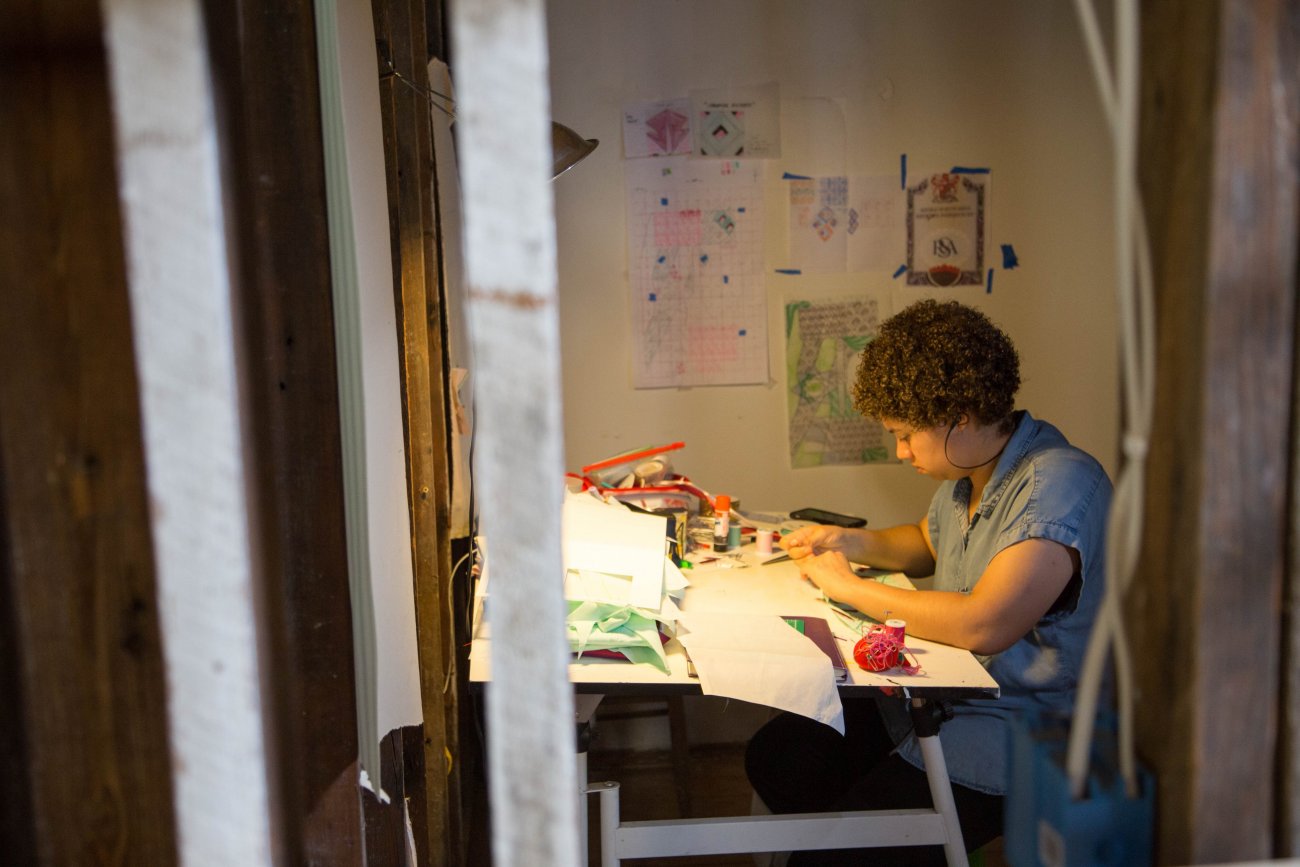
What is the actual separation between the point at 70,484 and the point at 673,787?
234cm

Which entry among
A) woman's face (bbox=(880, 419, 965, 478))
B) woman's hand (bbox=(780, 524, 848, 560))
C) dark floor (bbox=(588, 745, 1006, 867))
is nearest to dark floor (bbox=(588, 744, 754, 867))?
dark floor (bbox=(588, 745, 1006, 867))

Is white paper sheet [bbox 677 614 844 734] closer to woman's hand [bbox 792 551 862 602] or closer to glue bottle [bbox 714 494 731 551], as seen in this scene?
woman's hand [bbox 792 551 862 602]

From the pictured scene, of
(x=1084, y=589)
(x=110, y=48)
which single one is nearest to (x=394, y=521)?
(x=110, y=48)

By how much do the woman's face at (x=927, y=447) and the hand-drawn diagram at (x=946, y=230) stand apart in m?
1.16

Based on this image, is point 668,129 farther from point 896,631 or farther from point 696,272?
point 896,631

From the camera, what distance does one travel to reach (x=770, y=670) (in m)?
1.40

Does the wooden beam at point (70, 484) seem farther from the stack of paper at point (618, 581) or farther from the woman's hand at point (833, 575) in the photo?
the woman's hand at point (833, 575)

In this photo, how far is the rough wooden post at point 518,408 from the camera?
524mm

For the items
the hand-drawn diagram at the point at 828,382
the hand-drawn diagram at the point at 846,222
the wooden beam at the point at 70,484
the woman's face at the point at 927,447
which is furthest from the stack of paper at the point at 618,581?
the hand-drawn diagram at the point at 846,222

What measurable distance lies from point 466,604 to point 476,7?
1.60 metres

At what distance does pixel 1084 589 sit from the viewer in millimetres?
1561

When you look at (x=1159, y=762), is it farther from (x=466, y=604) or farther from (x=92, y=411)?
(x=466, y=604)

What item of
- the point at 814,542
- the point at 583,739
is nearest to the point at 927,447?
the point at 814,542

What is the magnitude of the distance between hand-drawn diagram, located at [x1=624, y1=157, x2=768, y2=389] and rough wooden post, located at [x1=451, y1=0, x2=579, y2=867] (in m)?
2.32
